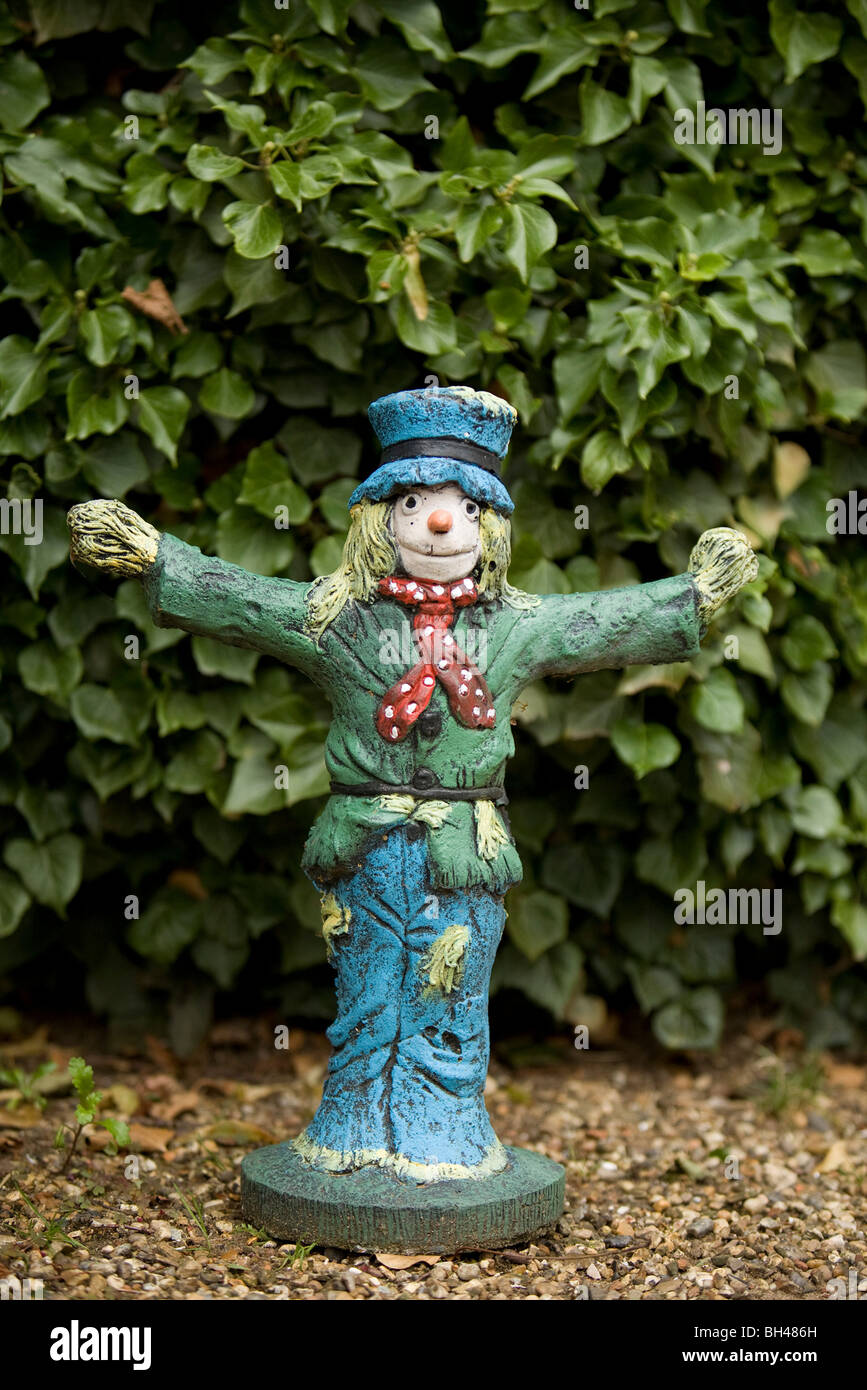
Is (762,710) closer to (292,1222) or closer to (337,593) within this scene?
(337,593)

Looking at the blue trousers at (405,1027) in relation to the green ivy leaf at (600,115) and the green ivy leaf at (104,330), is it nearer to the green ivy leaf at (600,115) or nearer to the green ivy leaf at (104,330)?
the green ivy leaf at (104,330)

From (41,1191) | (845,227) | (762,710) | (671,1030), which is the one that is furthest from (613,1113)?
(845,227)

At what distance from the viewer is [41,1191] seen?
2.93 metres

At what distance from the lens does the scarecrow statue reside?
2.78 m

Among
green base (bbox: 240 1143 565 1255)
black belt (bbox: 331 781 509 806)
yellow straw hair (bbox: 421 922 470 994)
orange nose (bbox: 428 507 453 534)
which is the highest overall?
orange nose (bbox: 428 507 453 534)

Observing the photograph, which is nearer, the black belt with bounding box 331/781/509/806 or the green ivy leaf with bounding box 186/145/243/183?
the black belt with bounding box 331/781/509/806

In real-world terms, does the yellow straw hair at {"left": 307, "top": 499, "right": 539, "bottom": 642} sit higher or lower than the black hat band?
lower

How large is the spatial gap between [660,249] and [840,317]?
71 cm

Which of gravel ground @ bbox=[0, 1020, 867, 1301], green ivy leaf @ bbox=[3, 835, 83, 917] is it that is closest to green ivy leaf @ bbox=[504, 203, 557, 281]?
green ivy leaf @ bbox=[3, 835, 83, 917]

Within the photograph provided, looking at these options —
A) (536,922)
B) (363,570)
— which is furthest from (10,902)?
(363,570)

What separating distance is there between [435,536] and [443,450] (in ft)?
0.59

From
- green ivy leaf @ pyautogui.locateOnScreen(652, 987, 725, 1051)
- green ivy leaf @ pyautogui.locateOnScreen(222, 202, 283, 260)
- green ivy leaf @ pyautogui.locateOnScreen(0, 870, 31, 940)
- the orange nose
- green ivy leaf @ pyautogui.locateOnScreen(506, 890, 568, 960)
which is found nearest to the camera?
the orange nose

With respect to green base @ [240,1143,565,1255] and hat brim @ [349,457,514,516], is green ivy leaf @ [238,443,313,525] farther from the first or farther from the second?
green base @ [240,1143,565,1255]

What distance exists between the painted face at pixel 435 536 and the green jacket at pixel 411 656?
0.09 m
